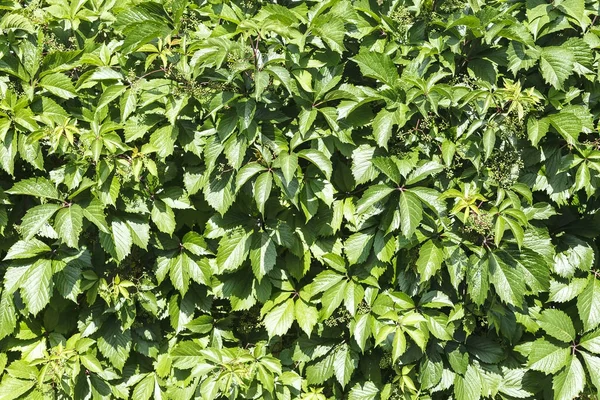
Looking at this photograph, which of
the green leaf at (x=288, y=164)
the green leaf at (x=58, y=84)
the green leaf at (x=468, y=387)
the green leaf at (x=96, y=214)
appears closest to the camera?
the green leaf at (x=288, y=164)

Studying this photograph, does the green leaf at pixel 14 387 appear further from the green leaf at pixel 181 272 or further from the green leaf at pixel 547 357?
the green leaf at pixel 547 357

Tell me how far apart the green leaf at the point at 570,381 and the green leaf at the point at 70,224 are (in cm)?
209

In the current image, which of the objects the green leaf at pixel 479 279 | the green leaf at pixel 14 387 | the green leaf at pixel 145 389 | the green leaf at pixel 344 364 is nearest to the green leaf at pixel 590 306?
the green leaf at pixel 479 279

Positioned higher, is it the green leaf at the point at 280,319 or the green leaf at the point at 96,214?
the green leaf at the point at 96,214

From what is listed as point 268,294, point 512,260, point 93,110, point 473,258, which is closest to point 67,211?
point 93,110

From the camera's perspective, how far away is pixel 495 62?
2236 millimetres

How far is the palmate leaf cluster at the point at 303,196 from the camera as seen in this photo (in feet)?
7.03

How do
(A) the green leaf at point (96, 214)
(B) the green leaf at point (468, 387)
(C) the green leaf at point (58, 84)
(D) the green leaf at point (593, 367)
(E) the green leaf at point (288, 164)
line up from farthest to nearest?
1. (B) the green leaf at point (468, 387)
2. (D) the green leaf at point (593, 367)
3. (C) the green leaf at point (58, 84)
4. (A) the green leaf at point (96, 214)
5. (E) the green leaf at point (288, 164)

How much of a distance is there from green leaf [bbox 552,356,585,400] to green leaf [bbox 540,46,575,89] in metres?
1.21

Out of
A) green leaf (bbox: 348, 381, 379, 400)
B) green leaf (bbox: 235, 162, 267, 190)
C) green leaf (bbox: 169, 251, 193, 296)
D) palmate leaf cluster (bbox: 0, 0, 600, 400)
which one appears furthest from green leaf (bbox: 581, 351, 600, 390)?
green leaf (bbox: 169, 251, 193, 296)

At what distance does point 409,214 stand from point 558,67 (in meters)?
0.87

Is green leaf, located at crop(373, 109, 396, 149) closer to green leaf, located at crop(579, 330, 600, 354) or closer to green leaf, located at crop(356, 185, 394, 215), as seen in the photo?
green leaf, located at crop(356, 185, 394, 215)

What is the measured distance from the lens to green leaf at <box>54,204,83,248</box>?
209cm

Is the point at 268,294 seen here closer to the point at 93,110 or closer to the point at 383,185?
the point at 383,185
